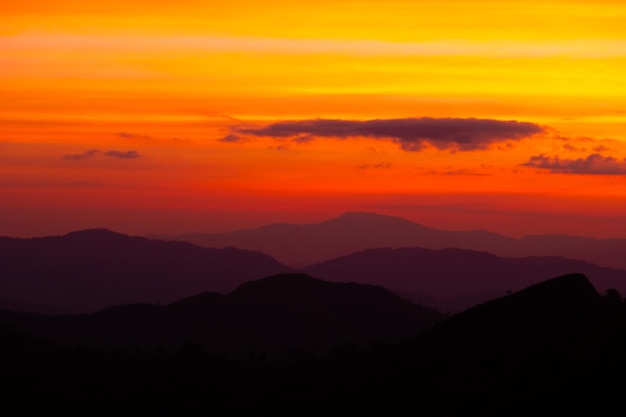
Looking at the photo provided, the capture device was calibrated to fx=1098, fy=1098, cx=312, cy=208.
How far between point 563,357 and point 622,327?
7.36 m

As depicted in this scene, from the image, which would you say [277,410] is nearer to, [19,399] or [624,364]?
[19,399]

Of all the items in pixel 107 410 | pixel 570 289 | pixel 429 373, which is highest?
pixel 570 289

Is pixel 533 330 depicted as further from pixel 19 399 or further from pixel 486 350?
pixel 19 399

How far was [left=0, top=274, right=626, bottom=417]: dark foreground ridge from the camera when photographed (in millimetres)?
112188

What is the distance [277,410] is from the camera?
187625 mm

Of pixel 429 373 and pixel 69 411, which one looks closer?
pixel 429 373

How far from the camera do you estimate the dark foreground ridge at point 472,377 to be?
11219 cm

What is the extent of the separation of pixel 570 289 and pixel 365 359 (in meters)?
40.9

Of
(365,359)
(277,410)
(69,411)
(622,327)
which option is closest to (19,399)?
(69,411)

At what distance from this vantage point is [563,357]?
11919 cm

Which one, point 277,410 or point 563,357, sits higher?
point 563,357

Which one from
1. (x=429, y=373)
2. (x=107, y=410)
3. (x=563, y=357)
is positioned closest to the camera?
(x=563, y=357)

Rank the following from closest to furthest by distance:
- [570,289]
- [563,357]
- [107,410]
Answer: [563,357], [570,289], [107,410]

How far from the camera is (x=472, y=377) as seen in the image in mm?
148625
